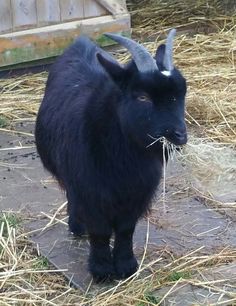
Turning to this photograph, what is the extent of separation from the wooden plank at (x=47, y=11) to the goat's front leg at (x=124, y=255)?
13.7 ft

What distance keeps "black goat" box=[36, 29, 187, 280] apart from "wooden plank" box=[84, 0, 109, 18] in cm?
370

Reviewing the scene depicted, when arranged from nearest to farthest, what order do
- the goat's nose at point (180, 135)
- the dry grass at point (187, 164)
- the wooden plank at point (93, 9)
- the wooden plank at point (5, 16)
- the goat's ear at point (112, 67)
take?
the goat's nose at point (180, 135)
the goat's ear at point (112, 67)
the dry grass at point (187, 164)
the wooden plank at point (5, 16)
the wooden plank at point (93, 9)

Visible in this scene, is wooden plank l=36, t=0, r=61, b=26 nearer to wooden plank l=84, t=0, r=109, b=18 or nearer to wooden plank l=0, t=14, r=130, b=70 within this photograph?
wooden plank l=0, t=14, r=130, b=70

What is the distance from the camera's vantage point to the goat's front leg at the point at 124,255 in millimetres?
4223

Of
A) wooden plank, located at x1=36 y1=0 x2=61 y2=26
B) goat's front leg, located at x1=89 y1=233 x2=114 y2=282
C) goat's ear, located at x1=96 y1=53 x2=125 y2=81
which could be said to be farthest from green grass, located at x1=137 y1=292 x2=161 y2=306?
wooden plank, located at x1=36 y1=0 x2=61 y2=26

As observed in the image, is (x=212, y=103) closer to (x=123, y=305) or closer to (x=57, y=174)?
(x=57, y=174)

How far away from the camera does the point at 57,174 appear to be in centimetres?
452

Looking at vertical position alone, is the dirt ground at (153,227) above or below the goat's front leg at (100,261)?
below

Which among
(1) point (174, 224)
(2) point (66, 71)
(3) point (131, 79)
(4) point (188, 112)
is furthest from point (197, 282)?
(4) point (188, 112)

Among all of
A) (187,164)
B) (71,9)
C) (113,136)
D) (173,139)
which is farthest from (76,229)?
(71,9)

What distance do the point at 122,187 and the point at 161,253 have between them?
27.5 inches

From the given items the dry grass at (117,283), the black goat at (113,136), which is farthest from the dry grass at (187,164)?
the black goat at (113,136)

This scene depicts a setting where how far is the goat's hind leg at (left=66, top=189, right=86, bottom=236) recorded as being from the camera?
4.15 meters

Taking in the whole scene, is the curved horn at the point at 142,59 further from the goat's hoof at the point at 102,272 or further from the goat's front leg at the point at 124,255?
the goat's hoof at the point at 102,272
